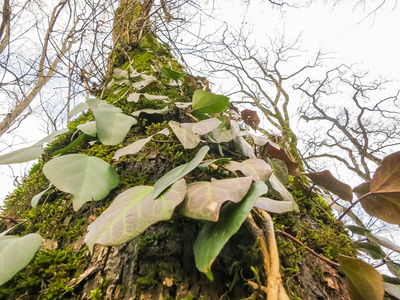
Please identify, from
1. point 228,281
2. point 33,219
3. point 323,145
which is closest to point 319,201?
point 228,281

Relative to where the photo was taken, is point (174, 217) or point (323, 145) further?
point (323, 145)

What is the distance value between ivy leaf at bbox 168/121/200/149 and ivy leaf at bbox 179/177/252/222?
0.16 metres

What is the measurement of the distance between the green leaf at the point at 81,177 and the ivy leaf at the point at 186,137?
0.63ft

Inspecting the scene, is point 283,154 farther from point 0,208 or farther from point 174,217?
point 0,208

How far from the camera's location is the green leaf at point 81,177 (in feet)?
1.57

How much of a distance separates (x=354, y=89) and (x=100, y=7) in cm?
464

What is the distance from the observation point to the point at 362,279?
40 centimetres

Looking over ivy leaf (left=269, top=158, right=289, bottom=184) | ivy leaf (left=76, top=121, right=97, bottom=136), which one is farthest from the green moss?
ivy leaf (left=269, top=158, right=289, bottom=184)

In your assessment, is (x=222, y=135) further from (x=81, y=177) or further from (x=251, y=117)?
(x=81, y=177)

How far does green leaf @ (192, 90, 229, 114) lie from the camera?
732 millimetres

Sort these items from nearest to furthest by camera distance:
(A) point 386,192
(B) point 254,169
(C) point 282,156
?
1. (B) point 254,169
2. (A) point 386,192
3. (C) point 282,156

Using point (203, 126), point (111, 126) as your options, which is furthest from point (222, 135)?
point (111, 126)

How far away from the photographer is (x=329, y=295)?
47cm

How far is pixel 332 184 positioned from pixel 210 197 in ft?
1.70
